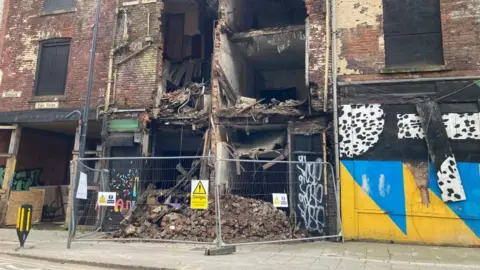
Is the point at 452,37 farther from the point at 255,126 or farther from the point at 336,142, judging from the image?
the point at 255,126

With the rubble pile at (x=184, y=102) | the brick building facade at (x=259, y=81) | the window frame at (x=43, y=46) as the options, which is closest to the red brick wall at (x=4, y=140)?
the brick building facade at (x=259, y=81)

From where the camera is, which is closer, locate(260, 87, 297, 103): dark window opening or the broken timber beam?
the broken timber beam

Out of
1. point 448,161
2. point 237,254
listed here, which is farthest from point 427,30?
point 237,254

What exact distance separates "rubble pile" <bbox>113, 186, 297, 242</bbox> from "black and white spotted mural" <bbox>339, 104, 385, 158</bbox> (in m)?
2.71

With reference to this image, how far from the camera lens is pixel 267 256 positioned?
7.47 meters

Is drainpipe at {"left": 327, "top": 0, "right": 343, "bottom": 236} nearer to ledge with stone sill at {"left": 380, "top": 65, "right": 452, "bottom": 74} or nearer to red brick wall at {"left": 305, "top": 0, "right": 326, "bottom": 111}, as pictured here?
red brick wall at {"left": 305, "top": 0, "right": 326, "bottom": 111}

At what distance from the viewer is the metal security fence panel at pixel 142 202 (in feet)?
30.9

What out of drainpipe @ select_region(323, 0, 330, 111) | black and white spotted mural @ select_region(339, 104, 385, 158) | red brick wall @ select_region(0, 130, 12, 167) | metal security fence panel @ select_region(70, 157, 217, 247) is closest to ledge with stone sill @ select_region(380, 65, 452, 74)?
black and white spotted mural @ select_region(339, 104, 385, 158)

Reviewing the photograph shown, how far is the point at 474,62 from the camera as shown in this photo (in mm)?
9633

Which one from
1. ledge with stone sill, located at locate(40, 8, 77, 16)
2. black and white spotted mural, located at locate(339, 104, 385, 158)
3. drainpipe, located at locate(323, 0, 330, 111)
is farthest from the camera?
ledge with stone sill, located at locate(40, 8, 77, 16)

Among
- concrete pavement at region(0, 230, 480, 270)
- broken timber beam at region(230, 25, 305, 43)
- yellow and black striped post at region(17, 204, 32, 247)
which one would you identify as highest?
broken timber beam at region(230, 25, 305, 43)

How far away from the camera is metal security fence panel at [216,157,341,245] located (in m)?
9.48

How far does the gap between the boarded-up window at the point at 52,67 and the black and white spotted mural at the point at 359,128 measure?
33.8 ft

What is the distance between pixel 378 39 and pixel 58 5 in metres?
12.1
